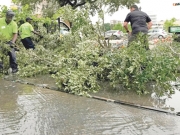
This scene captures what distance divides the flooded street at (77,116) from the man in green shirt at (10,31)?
116 inches

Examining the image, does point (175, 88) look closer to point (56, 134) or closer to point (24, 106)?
point (24, 106)

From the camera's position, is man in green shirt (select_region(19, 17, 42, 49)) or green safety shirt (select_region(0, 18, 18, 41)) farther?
man in green shirt (select_region(19, 17, 42, 49))

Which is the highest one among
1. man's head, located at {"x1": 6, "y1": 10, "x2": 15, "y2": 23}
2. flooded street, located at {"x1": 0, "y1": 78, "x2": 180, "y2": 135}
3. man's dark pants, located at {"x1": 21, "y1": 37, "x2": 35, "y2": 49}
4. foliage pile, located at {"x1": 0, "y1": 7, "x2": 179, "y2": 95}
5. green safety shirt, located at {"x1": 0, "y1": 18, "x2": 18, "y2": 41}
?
man's head, located at {"x1": 6, "y1": 10, "x2": 15, "y2": 23}

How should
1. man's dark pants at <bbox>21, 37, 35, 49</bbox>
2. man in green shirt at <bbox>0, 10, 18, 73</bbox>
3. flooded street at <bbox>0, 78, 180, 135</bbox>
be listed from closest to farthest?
flooded street at <bbox>0, 78, 180, 135</bbox>, man in green shirt at <bbox>0, 10, 18, 73</bbox>, man's dark pants at <bbox>21, 37, 35, 49</bbox>

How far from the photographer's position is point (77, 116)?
472 cm

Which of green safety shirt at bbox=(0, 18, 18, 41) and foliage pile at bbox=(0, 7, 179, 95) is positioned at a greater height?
green safety shirt at bbox=(0, 18, 18, 41)

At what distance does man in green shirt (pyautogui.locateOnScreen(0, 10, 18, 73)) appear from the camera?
30.1 ft

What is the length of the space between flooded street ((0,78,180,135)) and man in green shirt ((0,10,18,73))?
2946 mm

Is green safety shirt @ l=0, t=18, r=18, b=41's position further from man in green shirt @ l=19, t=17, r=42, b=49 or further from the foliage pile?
the foliage pile

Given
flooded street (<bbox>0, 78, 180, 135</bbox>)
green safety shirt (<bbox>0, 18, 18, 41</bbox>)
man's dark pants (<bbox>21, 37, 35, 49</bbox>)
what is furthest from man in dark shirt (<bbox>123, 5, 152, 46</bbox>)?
flooded street (<bbox>0, 78, 180, 135</bbox>)

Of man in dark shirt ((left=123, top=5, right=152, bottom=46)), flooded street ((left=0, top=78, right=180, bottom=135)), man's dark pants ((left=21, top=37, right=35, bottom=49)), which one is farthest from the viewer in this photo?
man's dark pants ((left=21, top=37, right=35, bottom=49))

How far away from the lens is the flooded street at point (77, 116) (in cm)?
407

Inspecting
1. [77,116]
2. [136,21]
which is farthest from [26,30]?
[77,116]

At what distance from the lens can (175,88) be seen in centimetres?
681
